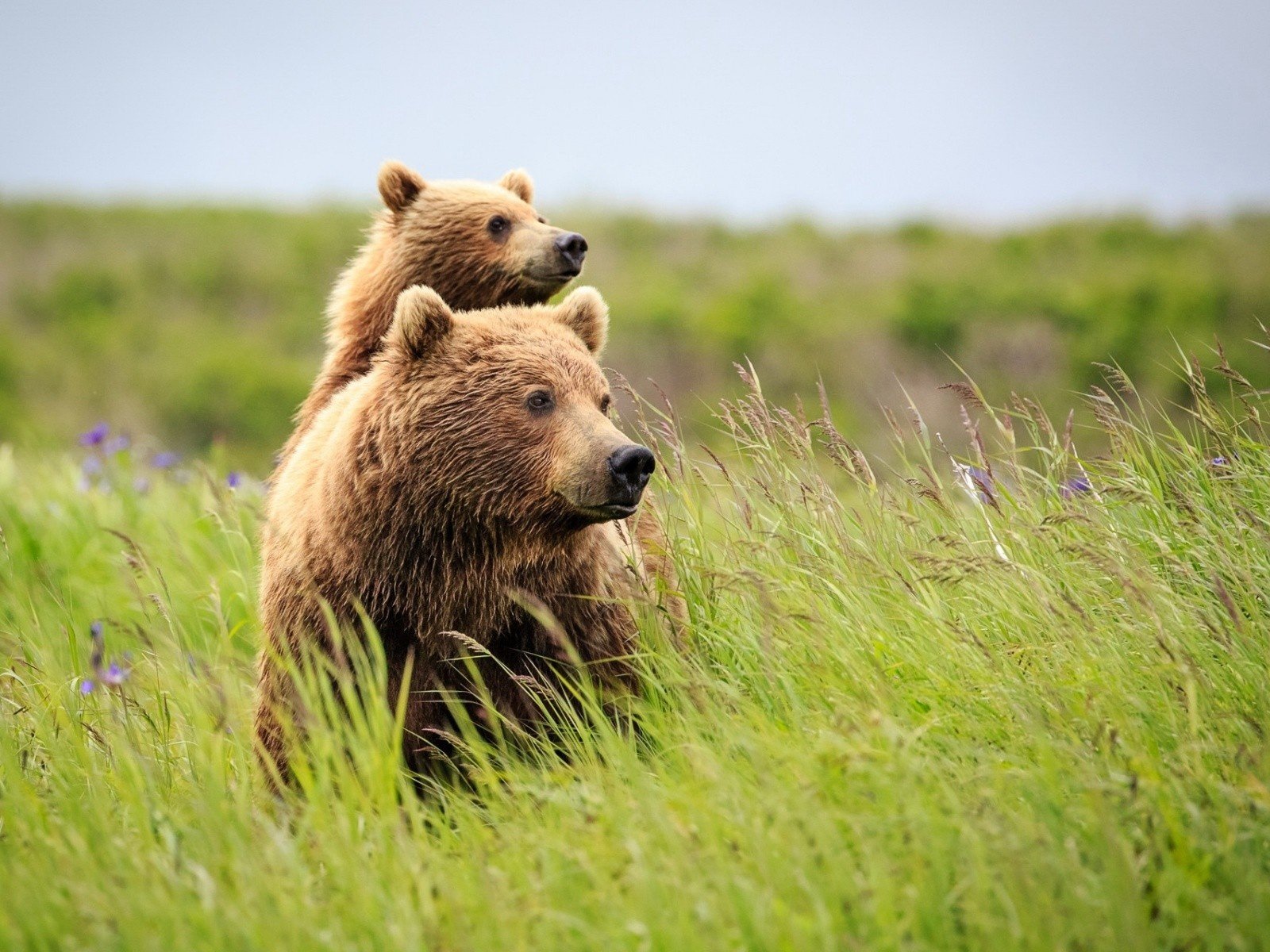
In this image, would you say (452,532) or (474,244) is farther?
(474,244)

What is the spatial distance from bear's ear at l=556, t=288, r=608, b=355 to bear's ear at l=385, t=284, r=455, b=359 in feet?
1.34

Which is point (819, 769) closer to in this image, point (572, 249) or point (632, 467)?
point (632, 467)

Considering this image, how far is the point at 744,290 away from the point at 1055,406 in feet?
21.2

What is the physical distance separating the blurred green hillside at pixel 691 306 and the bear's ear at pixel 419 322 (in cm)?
1250

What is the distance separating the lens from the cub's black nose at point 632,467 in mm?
3053

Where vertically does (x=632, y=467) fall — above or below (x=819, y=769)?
above

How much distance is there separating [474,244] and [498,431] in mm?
1653

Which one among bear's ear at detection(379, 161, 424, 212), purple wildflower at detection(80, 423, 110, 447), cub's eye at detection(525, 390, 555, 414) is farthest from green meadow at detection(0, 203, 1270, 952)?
bear's ear at detection(379, 161, 424, 212)

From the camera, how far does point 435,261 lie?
183 inches

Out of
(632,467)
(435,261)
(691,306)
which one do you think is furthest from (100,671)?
(691,306)

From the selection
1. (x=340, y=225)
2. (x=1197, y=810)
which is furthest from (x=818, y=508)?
(x=340, y=225)

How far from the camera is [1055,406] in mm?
15961

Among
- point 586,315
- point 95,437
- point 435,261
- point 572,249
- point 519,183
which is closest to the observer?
point 586,315

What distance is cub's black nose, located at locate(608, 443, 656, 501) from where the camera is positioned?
305cm
